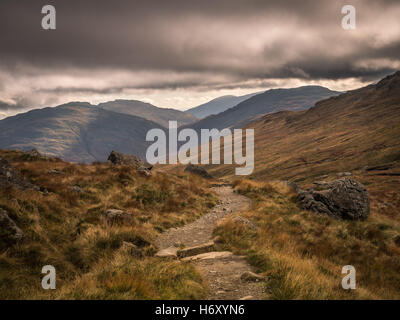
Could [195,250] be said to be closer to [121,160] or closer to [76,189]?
[76,189]

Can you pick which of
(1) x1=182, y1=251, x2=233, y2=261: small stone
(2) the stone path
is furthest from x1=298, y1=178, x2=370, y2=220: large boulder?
(1) x1=182, y1=251, x2=233, y2=261: small stone

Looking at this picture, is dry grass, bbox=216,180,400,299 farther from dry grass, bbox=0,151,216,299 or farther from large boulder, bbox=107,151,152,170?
large boulder, bbox=107,151,152,170

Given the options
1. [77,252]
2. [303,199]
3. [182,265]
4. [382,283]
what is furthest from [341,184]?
[77,252]

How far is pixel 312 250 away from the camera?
15.1m

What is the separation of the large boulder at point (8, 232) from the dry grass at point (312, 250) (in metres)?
8.76

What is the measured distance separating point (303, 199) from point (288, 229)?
8280 millimetres

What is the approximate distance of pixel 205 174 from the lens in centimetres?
4434

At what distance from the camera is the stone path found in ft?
27.0

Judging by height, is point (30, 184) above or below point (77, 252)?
above

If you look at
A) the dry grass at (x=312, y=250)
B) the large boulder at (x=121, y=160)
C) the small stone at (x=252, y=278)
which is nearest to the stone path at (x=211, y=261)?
the small stone at (x=252, y=278)

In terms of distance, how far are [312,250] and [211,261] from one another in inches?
283

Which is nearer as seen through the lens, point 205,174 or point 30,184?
point 30,184
